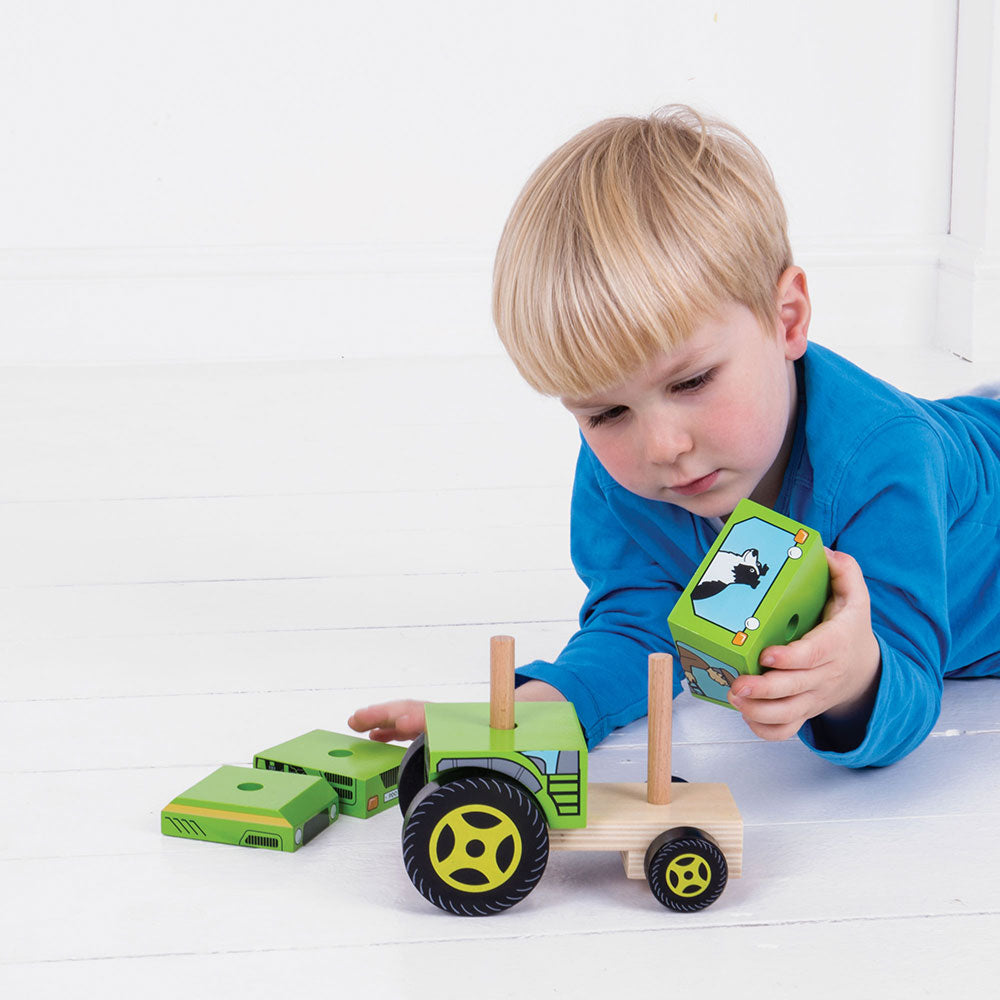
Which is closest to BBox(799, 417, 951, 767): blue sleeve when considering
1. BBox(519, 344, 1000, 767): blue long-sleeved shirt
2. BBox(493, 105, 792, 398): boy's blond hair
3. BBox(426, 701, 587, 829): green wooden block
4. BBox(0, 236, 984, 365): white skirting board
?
BBox(519, 344, 1000, 767): blue long-sleeved shirt

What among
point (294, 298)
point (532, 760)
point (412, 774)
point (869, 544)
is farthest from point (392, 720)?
point (294, 298)

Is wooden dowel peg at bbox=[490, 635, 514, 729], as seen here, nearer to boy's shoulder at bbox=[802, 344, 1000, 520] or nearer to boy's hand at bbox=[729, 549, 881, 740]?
boy's hand at bbox=[729, 549, 881, 740]

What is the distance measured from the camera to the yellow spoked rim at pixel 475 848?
66 centimetres

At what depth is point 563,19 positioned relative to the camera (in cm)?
219

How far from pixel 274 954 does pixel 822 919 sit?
10.4 inches

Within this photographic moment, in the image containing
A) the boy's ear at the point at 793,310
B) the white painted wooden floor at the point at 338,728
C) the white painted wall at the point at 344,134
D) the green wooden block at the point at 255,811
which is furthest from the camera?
the white painted wall at the point at 344,134

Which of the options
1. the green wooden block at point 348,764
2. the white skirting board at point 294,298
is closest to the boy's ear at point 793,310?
the green wooden block at point 348,764

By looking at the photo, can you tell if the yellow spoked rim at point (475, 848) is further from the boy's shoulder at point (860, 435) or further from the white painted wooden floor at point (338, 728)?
the boy's shoulder at point (860, 435)

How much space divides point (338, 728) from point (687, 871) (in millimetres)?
334

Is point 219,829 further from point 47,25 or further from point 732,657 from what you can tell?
point 47,25

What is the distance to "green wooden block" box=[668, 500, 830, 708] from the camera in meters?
0.69

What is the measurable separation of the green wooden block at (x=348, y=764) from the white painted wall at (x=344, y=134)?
4.83 feet

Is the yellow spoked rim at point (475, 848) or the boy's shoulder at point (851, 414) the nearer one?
the yellow spoked rim at point (475, 848)

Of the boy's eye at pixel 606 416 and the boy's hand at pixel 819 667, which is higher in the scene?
the boy's eye at pixel 606 416
